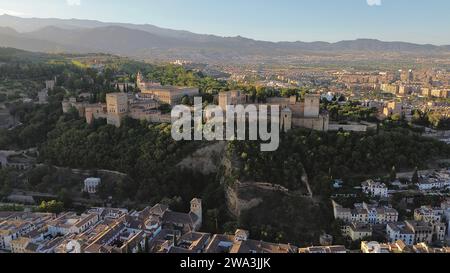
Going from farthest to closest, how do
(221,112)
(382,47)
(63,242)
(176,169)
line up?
(382,47)
(221,112)
(176,169)
(63,242)

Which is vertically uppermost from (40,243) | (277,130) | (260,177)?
(277,130)

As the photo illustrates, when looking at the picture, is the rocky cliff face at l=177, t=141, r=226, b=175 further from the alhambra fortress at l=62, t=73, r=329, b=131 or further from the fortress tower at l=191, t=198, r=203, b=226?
the fortress tower at l=191, t=198, r=203, b=226

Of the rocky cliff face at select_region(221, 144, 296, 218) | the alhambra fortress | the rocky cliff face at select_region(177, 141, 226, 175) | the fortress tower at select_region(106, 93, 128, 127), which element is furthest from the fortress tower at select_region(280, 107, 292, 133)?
the fortress tower at select_region(106, 93, 128, 127)

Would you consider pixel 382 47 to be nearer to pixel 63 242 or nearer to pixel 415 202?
pixel 415 202

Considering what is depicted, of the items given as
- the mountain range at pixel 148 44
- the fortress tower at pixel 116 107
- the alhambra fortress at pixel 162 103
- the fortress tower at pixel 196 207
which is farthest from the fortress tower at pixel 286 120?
the mountain range at pixel 148 44

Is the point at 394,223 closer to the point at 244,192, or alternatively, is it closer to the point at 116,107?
the point at 244,192
